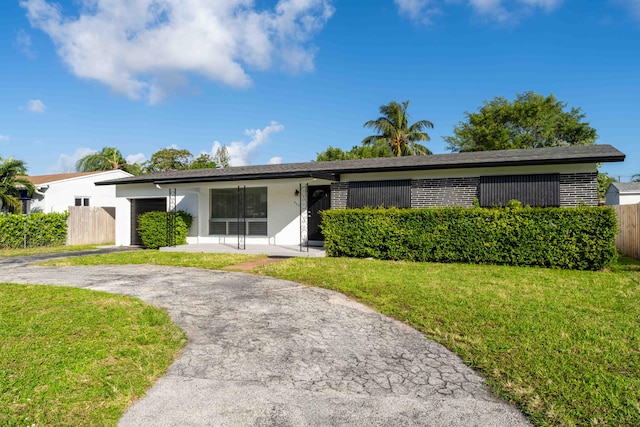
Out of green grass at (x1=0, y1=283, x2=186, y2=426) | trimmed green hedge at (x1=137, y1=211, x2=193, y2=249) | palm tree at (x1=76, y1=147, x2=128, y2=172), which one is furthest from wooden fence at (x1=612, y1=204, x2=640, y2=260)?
palm tree at (x1=76, y1=147, x2=128, y2=172)

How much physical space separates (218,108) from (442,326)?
2051 centimetres

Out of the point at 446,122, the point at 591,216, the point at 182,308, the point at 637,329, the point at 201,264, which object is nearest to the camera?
the point at 637,329

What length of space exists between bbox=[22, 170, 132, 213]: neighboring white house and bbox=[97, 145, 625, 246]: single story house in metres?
4.73

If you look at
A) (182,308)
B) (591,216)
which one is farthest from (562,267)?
(182,308)

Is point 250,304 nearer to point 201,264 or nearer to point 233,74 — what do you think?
point 201,264

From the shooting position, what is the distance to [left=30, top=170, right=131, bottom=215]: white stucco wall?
61.8ft

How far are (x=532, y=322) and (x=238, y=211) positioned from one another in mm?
12467

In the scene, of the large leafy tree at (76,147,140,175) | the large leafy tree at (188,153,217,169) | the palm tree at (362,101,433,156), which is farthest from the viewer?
the large leafy tree at (188,153,217,169)

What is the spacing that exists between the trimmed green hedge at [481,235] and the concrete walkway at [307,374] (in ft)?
17.6

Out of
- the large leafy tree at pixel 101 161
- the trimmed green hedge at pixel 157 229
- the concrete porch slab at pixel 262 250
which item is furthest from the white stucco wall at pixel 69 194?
the large leafy tree at pixel 101 161

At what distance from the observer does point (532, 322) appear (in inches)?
186

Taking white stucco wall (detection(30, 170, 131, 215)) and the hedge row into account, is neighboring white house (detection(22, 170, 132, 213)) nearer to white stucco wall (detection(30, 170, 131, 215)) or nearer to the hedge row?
white stucco wall (detection(30, 170, 131, 215))

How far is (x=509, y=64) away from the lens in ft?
76.1

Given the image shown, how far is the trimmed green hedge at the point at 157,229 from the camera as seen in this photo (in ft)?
49.3
